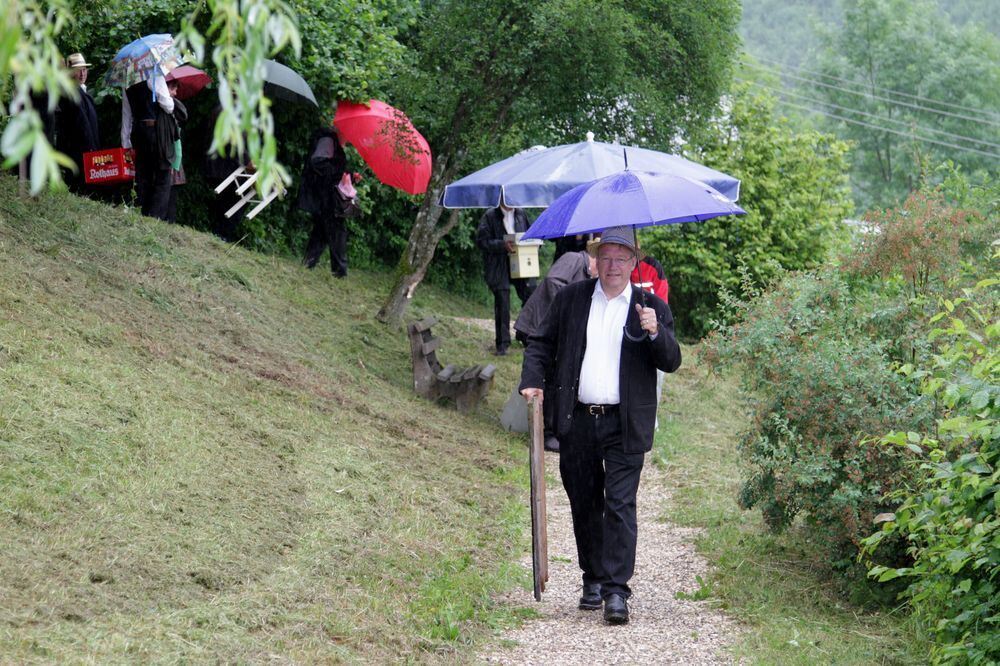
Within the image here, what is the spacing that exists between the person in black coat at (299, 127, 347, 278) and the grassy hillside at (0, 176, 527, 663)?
2.18 metres

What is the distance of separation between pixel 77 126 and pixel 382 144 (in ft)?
10.1

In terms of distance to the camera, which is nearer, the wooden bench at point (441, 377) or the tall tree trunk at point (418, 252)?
the wooden bench at point (441, 377)

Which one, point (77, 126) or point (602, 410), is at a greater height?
point (77, 126)

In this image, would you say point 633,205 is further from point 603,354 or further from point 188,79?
point 188,79

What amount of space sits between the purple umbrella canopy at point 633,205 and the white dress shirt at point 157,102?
20.7ft

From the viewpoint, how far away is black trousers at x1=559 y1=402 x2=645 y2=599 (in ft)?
21.0

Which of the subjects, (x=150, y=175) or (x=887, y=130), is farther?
(x=887, y=130)

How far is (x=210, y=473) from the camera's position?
734 centimetres

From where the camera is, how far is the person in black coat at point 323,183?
47.4 ft

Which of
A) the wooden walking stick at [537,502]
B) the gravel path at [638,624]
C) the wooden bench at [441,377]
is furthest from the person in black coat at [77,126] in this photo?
the wooden walking stick at [537,502]

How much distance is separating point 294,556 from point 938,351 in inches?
150

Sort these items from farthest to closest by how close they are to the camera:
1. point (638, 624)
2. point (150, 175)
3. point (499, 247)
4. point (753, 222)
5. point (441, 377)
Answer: point (753, 222), point (499, 247), point (150, 175), point (441, 377), point (638, 624)

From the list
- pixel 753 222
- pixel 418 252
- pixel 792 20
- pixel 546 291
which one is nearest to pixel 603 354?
pixel 546 291

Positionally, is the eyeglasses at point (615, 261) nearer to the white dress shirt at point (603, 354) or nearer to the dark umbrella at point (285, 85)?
the white dress shirt at point (603, 354)
